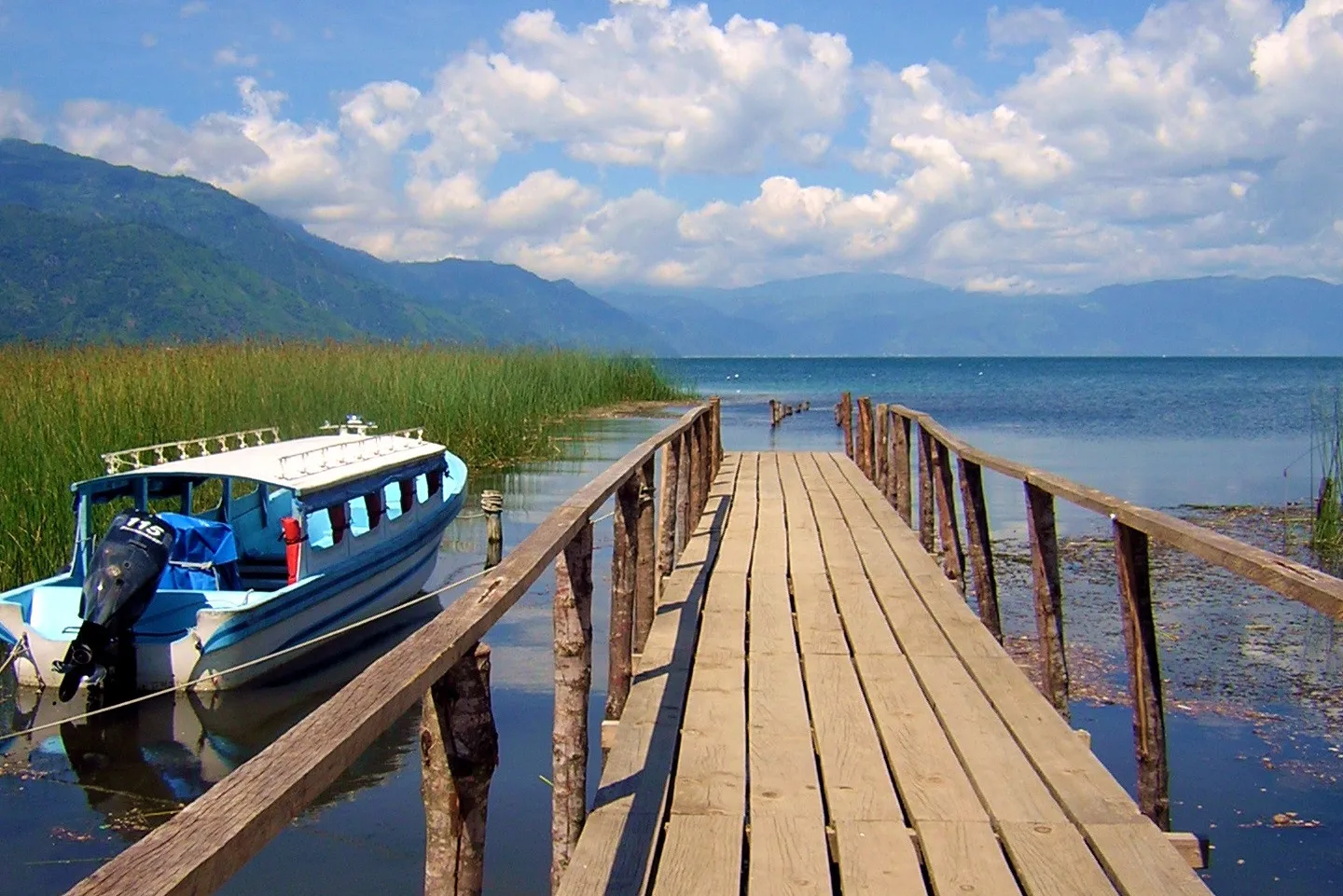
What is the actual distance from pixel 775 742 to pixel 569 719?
853 mm

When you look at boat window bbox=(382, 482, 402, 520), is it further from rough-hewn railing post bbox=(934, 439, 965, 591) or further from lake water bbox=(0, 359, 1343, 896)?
rough-hewn railing post bbox=(934, 439, 965, 591)

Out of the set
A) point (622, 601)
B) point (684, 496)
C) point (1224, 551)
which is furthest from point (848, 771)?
point (684, 496)

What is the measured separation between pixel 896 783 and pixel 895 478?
315 inches

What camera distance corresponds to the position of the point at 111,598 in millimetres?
8188

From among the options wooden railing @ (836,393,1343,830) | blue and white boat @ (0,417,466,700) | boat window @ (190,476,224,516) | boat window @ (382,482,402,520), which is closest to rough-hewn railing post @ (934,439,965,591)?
wooden railing @ (836,393,1343,830)

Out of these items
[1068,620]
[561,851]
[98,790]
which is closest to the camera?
[561,851]

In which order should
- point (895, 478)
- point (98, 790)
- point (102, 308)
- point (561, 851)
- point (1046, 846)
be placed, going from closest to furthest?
point (1046, 846)
point (561, 851)
point (98, 790)
point (895, 478)
point (102, 308)

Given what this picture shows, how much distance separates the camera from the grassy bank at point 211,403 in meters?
11.0

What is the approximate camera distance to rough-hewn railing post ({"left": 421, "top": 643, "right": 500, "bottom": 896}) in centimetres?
275

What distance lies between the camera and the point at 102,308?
123500 mm

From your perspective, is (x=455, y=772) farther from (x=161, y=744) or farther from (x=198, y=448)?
(x=198, y=448)

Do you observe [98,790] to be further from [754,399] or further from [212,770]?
[754,399]

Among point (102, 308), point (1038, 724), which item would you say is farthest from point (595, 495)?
point (102, 308)

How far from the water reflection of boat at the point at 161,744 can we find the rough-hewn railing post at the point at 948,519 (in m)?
3.82
